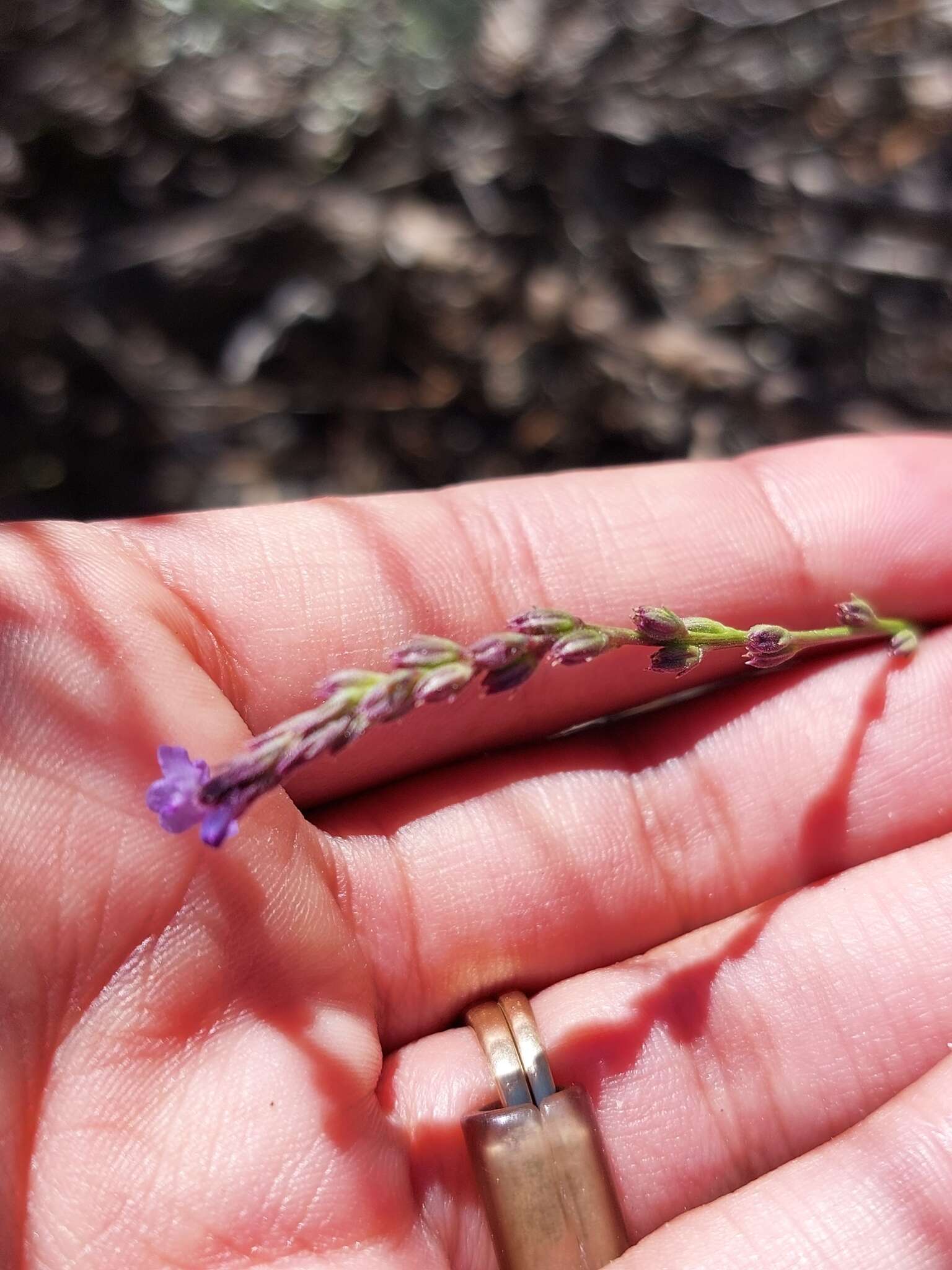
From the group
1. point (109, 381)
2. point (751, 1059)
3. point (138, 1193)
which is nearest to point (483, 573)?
point (751, 1059)

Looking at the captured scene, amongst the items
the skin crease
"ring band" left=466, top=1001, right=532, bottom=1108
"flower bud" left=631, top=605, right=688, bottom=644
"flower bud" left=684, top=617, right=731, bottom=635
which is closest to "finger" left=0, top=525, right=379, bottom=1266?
the skin crease

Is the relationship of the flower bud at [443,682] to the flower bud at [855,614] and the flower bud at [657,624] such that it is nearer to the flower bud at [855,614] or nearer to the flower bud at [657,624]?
the flower bud at [657,624]

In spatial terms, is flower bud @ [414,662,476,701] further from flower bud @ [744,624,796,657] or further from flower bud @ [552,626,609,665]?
flower bud @ [744,624,796,657]

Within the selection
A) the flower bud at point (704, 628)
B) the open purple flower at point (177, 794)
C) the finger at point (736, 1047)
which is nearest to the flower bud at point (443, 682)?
the open purple flower at point (177, 794)

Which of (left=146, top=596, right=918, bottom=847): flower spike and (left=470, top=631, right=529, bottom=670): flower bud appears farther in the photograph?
(left=470, top=631, right=529, bottom=670): flower bud

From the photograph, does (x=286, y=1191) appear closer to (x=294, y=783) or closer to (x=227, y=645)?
(x=294, y=783)

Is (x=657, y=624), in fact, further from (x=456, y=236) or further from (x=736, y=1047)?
(x=456, y=236)

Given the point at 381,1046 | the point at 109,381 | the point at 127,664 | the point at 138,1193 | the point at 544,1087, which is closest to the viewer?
the point at 138,1193
